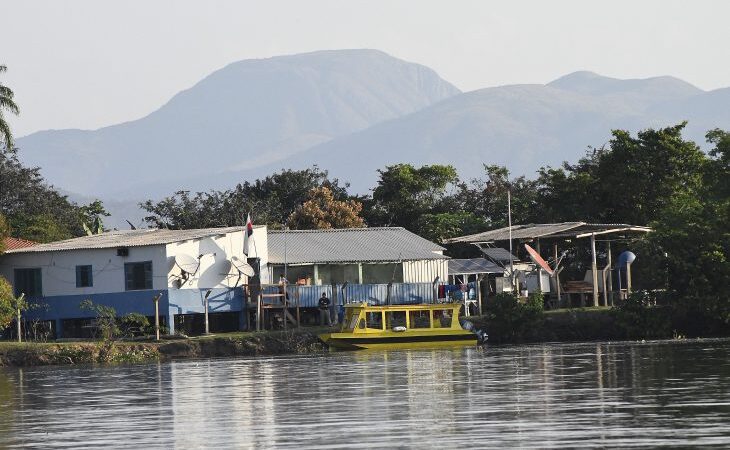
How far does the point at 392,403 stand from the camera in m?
31.1

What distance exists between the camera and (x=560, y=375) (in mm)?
37625

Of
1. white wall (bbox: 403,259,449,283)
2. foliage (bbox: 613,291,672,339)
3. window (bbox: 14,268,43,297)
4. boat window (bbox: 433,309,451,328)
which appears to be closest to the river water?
foliage (bbox: 613,291,672,339)

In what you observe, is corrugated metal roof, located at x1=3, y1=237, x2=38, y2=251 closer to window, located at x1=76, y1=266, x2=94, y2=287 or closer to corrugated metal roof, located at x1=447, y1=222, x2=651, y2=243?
window, located at x1=76, y1=266, x2=94, y2=287

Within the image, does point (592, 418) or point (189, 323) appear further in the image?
point (189, 323)

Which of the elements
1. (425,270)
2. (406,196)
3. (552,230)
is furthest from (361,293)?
(406,196)

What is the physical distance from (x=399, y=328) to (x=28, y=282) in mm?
15704

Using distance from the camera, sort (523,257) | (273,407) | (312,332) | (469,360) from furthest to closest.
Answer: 1. (523,257)
2. (312,332)
3. (469,360)
4. (273,407)

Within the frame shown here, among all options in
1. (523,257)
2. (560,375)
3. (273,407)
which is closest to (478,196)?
(523,257)

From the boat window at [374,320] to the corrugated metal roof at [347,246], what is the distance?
256 inches

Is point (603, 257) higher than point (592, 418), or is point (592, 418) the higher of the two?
point (603, 257)

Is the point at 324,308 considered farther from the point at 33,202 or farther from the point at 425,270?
the point at 33,202

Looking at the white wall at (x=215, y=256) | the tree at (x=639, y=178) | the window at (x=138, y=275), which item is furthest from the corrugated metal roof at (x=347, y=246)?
the tree at (x=639, y=178)

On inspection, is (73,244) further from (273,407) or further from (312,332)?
(273,407)

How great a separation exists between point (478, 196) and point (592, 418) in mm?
64789
